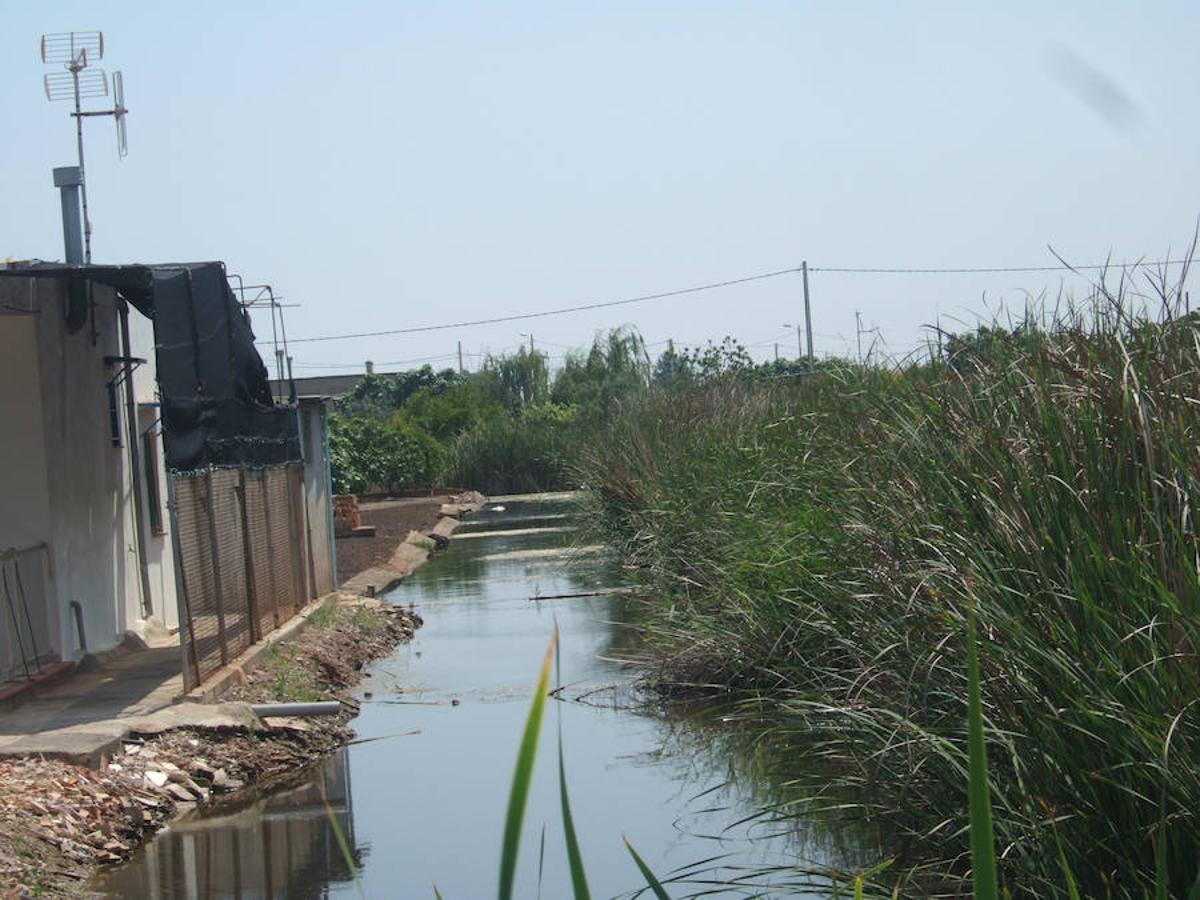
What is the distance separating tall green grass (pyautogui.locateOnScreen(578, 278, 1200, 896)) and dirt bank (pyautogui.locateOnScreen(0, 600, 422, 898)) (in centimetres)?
343

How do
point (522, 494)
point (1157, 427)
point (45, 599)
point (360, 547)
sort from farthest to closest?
point (522, 494) < point (360, 547) < point (45, 599) < point (1157, 427)

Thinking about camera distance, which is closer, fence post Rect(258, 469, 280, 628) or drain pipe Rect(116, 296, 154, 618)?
drain pipe Rect(116, 296, 154, 618)

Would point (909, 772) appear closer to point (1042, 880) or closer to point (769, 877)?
point (769, 877)

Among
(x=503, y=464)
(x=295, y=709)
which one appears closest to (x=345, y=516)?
(x=503, y=464)

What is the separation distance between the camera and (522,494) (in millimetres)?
46656

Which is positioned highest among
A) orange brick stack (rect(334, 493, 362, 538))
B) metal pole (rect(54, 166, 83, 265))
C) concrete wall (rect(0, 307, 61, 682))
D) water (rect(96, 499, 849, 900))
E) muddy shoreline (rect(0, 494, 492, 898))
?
metal pole (rect(54, 166, 83, 265))

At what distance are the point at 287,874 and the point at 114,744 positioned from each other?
1946mm

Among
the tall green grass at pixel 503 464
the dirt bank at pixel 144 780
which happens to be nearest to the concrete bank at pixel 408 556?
the dirt bank at pixel 144 780

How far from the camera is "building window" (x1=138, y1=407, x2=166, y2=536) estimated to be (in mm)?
14755

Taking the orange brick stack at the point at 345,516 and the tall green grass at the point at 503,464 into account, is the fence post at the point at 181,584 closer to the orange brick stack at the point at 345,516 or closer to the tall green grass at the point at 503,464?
the orange brick stack at the point at 345,516

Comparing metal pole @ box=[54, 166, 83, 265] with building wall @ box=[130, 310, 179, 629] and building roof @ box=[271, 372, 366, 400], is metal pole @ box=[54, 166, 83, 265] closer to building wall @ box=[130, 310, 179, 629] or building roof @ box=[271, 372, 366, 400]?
building wall @ box=[130, 310, 179, 629]

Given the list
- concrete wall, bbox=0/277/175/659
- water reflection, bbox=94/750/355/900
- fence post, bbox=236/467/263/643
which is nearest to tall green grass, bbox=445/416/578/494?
concrete wall, bbox=0/277/175/659

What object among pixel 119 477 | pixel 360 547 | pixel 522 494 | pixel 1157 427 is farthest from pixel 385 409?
pixel 1157 427

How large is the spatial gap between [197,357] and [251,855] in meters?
4.40
